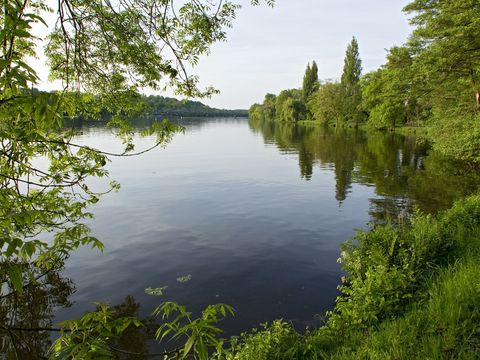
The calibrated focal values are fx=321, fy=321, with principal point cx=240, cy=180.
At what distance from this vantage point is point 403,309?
6.65 meters

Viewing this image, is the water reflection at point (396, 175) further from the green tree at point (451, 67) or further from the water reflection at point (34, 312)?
the water reflection at point (34, 312)

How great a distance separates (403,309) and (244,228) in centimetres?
942

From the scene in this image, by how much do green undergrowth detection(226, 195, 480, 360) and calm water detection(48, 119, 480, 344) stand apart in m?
2.05

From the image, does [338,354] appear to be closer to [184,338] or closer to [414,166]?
[184,338]

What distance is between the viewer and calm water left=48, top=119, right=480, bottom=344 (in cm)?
993

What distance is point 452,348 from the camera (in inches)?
181

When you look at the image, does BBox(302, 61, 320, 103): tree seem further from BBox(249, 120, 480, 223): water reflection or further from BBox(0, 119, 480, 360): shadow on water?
BBox(0, 119, 480, 360): shadow on water

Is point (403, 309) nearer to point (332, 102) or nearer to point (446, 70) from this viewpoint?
point (446, 70)

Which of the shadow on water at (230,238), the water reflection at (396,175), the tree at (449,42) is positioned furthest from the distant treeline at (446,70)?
the shadow on water at (230,238)

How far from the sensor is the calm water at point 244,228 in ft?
32.6

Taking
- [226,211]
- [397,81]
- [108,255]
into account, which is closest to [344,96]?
[397,81]

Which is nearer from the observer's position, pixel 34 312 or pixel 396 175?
pixel 34 312

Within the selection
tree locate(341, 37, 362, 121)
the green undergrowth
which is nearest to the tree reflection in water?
the green undergrowth

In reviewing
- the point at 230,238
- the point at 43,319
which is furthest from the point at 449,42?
the point at 43,319
